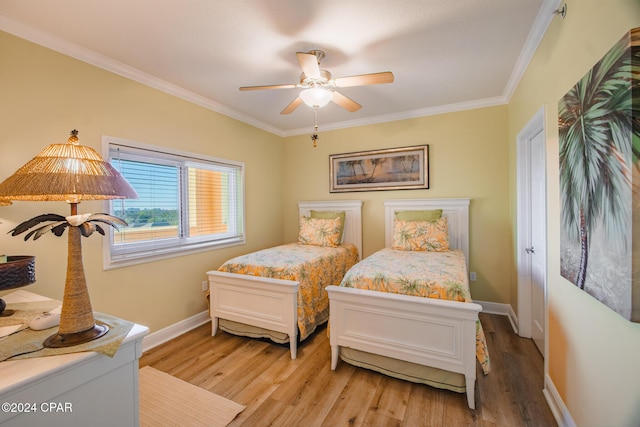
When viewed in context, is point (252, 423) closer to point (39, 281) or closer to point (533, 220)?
point (39, 281)

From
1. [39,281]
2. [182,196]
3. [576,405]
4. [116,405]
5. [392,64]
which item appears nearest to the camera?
[116,405]

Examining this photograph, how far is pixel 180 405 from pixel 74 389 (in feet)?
3.72

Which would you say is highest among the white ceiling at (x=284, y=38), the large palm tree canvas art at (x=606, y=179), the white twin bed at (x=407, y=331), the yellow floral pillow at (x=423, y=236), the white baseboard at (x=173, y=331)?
the white ceiling at (x=284, y=38)

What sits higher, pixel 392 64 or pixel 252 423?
pixel 392 64

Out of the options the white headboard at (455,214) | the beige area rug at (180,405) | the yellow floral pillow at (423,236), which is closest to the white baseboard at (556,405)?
the yellow floral pillow at (423,236)

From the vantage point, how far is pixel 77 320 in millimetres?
1035

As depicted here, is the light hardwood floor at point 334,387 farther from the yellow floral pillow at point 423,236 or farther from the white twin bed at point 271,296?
the yellow floral pillow at point 423,236

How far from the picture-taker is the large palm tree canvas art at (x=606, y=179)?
35.9 inches

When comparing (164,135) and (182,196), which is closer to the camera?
(164,135)

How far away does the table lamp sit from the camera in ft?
3.03

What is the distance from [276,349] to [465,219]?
2.59 metres

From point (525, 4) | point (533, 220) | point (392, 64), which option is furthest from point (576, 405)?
point (392, 64)

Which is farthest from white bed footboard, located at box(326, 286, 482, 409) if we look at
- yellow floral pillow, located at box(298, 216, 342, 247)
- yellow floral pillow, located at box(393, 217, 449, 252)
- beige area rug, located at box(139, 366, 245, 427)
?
yellow floral pillow, located at box(298, 216, 342, 247)

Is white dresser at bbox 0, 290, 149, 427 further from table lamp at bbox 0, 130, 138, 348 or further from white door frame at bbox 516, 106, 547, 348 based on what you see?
white door frame at bbox 516, 106, 547, 348
